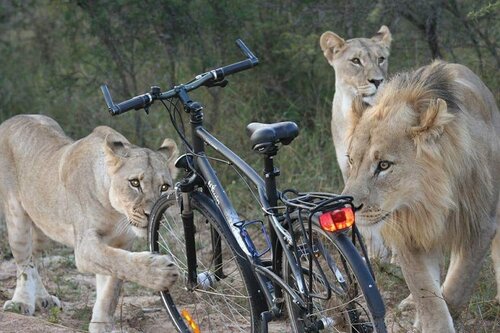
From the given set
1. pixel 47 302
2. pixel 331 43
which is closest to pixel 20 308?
pixel 47 302

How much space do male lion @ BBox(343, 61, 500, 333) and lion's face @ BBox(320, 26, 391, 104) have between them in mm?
2212

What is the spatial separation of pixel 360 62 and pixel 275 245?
3.33 metres

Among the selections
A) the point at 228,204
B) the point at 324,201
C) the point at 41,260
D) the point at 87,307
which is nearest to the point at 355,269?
the point at 324,201

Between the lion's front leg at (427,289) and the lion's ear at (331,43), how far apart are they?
297cm

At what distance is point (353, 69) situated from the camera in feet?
20.6

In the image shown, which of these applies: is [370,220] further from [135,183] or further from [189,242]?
[135,183]

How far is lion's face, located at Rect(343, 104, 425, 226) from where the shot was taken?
3.41 metres

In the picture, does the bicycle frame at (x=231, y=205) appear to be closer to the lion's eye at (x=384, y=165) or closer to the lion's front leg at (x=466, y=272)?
the lion's eye at (x=384, y=165)

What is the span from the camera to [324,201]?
2764mm

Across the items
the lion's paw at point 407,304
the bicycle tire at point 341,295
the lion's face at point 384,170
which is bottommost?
the lion's paw at point 407,304

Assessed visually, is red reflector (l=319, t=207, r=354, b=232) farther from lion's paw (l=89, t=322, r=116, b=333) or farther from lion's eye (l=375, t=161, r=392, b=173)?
lion's paw (l=89, t=322, r=116, b=333)

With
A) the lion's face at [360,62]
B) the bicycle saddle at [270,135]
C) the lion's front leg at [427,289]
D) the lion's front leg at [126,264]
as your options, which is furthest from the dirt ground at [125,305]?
the lion's face at [360,62]

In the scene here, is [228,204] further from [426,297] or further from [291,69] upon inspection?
[291,69]

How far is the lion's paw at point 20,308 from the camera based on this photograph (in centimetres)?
484
